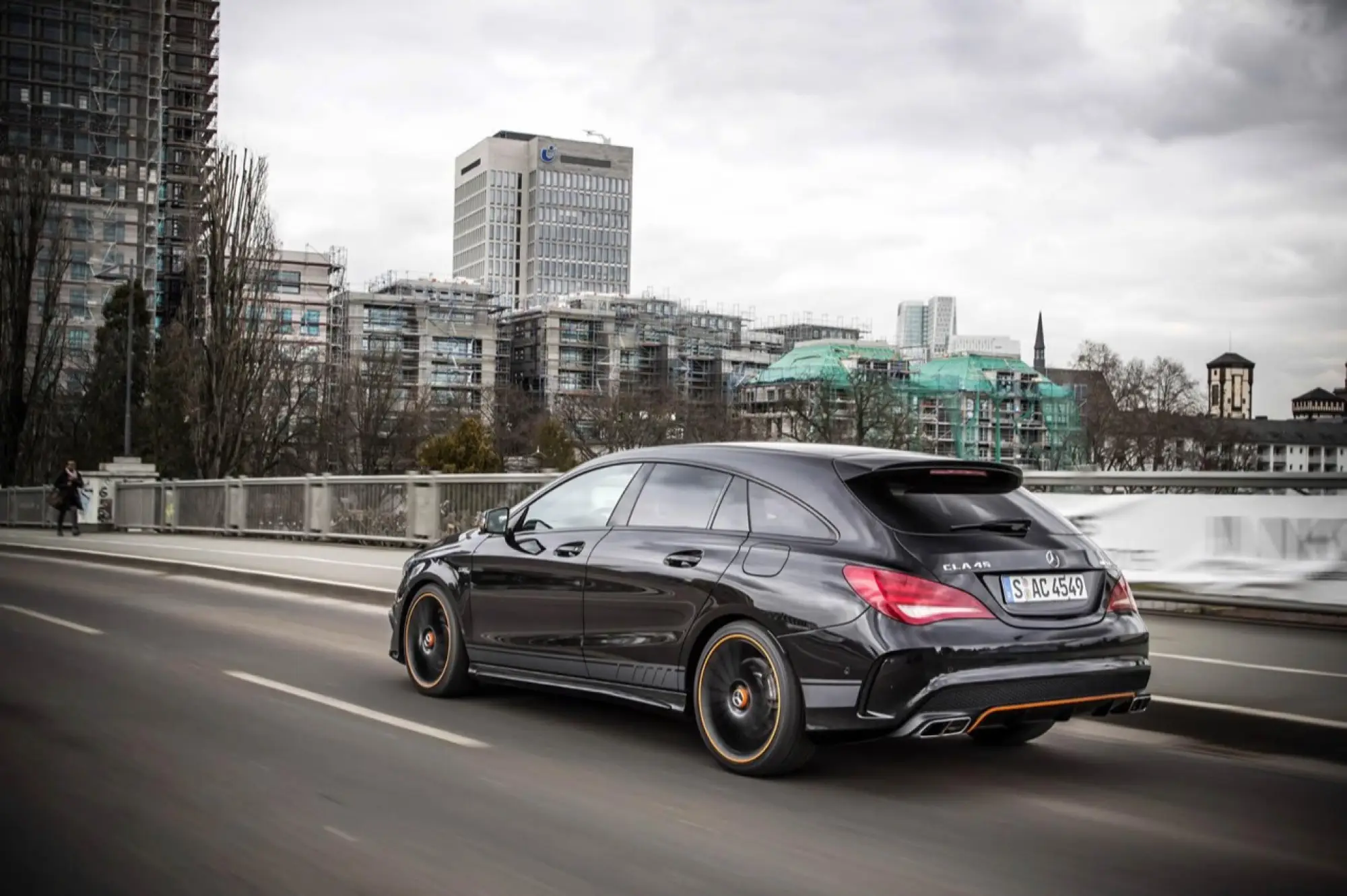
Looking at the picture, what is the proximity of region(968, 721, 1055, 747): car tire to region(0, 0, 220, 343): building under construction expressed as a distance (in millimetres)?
115290

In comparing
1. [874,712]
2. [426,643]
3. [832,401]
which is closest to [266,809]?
[874,712]

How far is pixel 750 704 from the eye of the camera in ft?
21.0

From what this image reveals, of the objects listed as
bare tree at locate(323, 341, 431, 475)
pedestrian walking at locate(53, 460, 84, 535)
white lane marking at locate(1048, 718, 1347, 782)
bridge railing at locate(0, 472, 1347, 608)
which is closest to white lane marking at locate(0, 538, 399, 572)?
pedestrian walking at locate(53, 460, 84, 535)

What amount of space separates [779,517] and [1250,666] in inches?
177

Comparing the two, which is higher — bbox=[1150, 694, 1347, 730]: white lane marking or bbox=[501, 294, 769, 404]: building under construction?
bbox=[501, 294, 769, 404]: building under construction

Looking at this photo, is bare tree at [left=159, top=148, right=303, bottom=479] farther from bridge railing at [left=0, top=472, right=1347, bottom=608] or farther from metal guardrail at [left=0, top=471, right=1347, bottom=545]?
bridge railing at [left=0, top=472, right=1347, bottom=608]

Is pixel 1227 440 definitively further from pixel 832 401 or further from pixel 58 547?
pixel 58 547

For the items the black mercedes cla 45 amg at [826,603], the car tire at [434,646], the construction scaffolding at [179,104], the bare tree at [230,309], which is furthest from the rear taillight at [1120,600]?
the construction scaffolding at [179,104]

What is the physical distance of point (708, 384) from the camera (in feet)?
584

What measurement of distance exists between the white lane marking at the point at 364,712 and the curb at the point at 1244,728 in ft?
11.5

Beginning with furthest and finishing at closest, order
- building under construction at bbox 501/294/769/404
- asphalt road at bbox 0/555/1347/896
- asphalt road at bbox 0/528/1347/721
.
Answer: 1. building under construction at bbox 501/294/769/404
2. asphalt road at bbox 0/528/1347/721
3. asphalt road at bbox 0/555/1347/896

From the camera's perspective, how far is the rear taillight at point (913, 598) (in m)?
5.88

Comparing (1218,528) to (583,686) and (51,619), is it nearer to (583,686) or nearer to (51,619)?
(583,686)

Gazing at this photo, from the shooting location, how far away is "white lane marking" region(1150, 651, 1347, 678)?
9133mm
